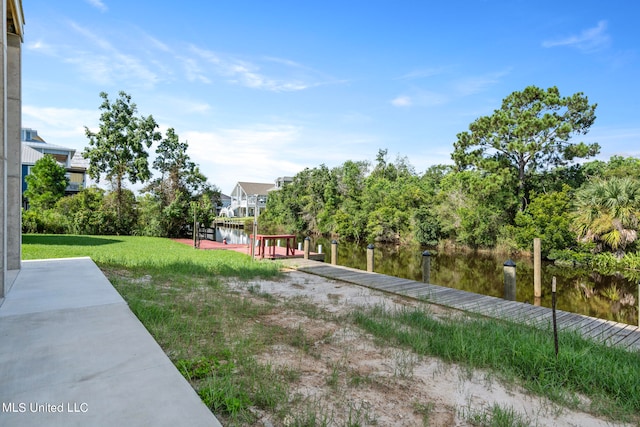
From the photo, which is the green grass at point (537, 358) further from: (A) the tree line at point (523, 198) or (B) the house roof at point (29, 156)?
(B) the house roof at point (29, 156)

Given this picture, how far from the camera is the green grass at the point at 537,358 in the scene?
3166 millimetres

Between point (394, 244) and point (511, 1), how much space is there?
17577 millimetres

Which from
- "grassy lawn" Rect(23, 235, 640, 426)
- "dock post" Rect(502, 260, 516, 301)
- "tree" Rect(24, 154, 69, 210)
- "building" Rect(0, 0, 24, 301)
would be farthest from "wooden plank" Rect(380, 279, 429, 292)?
"tree" Rect(24, 154, 69, 210)

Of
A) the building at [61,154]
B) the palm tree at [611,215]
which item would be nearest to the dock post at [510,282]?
the palm tree at [611,215]

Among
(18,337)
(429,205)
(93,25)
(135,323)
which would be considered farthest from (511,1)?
(429,205)

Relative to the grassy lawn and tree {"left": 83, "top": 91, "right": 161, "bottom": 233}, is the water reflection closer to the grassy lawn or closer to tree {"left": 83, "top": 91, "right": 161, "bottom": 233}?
the grassy lawn

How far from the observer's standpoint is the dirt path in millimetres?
2691

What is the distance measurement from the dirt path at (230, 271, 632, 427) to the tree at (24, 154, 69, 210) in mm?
31636

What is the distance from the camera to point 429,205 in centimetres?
2553

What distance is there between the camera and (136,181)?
23.9 m

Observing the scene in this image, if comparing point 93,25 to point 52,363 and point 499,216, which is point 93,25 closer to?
point 52,363

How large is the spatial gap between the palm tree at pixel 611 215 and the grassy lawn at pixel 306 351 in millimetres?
13550

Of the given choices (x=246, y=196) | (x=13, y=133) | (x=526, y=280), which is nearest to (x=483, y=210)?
(x=526, y=280)

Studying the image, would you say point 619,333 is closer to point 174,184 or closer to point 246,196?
point 174,184
